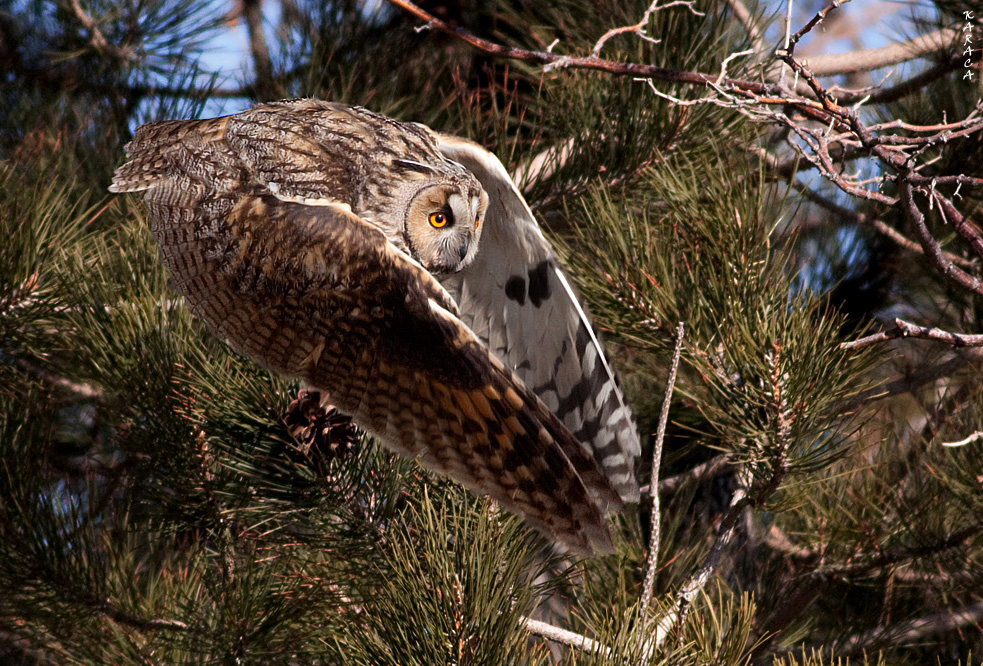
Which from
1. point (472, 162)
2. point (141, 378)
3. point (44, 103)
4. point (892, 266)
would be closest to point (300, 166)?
point (472, 162)

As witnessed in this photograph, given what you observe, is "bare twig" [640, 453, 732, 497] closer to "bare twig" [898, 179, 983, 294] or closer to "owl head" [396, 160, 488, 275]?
"bare twig" [898, 179, 983, 294]

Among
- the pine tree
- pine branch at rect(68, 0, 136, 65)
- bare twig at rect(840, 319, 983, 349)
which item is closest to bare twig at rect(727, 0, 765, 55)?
the pine tree

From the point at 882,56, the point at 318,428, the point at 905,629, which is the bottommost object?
the point at 905,629

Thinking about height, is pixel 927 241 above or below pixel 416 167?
below

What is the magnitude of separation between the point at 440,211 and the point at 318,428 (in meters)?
0.42

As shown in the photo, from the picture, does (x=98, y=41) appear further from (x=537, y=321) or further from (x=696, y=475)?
(x=696, y=475)

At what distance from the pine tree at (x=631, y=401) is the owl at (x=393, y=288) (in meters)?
0.06

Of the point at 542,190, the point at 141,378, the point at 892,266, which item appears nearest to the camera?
the point at 141,378

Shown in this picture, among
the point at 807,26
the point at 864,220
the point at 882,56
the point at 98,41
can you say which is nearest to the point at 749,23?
the point at 882,56

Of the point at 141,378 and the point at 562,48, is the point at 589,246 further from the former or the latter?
the point at 141,378

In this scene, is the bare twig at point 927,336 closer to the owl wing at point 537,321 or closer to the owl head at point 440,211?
the owl wing at point 537,321

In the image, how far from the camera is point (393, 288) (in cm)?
128

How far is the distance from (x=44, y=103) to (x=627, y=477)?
1696 millimetres

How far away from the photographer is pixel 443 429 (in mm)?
1328
